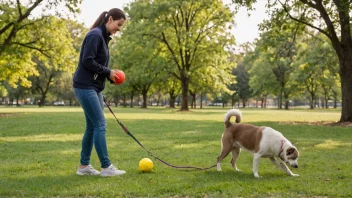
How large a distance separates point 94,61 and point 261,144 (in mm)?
3337

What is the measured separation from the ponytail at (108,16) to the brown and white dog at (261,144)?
9.44 feet

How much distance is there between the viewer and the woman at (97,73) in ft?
21.1

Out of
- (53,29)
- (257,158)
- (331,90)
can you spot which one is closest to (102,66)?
(257,158)

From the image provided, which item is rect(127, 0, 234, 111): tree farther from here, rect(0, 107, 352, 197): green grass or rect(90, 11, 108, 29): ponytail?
rect(90, 11, 108, 29): ponytail

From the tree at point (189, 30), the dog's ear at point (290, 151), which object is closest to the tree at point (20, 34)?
the tree at point (189, 30)

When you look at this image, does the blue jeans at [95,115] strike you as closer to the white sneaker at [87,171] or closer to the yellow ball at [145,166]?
the white sneaker at [87,171]

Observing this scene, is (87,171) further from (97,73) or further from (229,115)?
(229,115)

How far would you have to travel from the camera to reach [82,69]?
6590 millimetres

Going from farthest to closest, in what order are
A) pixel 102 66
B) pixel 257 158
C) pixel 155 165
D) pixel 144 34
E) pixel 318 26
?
pixel 144 34
pixel 318 26
pixel 155 165
pixel 257 158
pixel 102 66

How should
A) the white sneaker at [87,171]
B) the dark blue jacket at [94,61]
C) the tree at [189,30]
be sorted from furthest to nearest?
the tree at [189,30]
the white sneaker at [87,171]
the dark blue jacket at [94,61]

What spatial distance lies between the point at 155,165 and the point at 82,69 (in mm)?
2757

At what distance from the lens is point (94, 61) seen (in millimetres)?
6418

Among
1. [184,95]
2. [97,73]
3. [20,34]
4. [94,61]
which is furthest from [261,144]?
[184,95]

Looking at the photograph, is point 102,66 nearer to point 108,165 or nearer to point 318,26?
point 108,165
